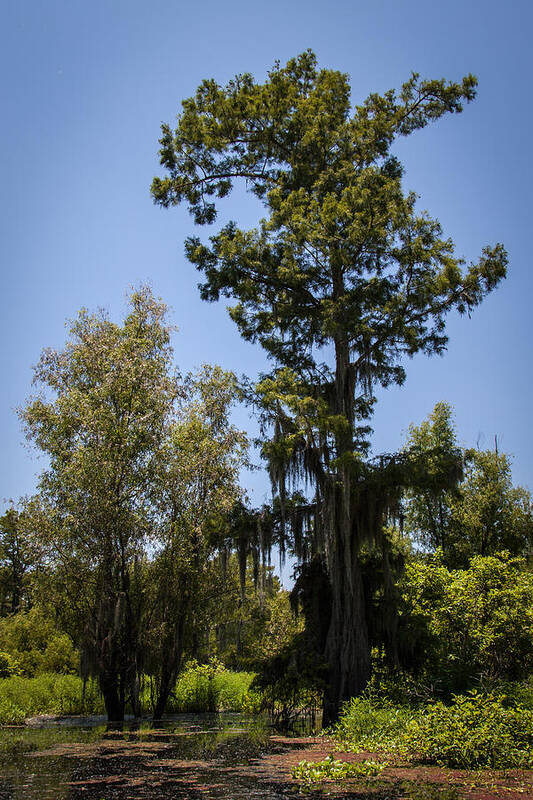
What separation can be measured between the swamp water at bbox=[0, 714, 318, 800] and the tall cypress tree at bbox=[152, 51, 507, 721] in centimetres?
357

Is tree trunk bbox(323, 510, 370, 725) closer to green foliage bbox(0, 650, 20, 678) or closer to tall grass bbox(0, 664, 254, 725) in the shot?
tall grass bbox(0, 664, 254, 725)

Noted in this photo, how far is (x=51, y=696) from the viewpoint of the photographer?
19.3 m

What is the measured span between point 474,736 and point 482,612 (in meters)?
2.67

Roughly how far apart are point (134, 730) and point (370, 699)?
619cm

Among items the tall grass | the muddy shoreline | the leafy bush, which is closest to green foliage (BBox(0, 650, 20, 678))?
the tall grass

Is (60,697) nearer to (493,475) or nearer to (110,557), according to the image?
(110,557)

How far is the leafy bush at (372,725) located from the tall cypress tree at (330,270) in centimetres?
178

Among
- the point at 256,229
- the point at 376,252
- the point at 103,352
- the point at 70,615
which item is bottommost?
the point at 70,615

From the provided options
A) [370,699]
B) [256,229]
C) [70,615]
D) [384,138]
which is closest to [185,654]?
[70,615]

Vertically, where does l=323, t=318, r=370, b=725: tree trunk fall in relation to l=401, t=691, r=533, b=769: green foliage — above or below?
above

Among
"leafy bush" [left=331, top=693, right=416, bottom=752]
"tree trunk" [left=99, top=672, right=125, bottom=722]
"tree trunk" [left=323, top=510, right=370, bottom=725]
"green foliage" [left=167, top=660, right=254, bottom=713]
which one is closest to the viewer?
"leafy bush" [left=331, top=693, right=416, bottom=752]

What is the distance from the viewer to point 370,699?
12.0m

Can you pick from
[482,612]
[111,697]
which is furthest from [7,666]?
[482,612]

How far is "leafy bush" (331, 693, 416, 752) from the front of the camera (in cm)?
939
